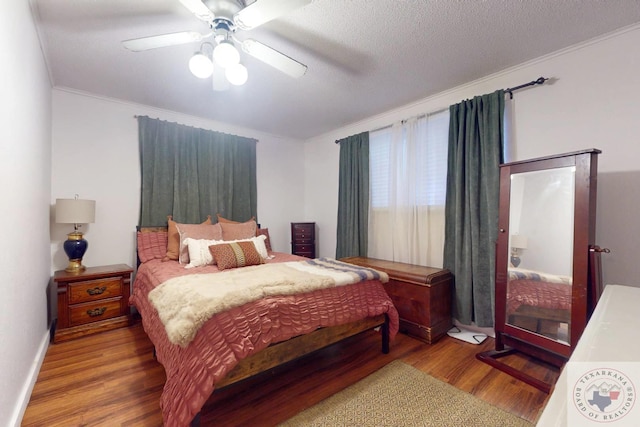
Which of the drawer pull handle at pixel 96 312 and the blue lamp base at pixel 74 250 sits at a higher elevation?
the blue lamp base at pixel 74 250

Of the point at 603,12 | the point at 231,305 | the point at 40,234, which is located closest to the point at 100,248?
the point at 40,234

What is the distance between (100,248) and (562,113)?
14.8ft

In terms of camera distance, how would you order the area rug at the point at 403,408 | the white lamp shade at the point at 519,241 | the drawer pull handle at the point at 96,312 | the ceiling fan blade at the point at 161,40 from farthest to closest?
the drawer pull handle at the point at 96,312 → the white lamp shade at the point at 519,241 → the ceiling fan blade at the point at 161,40 → the area rug at the point at 403,408

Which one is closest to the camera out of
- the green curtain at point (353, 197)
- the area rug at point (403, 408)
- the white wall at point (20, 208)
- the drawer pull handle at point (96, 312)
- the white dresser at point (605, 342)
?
the white dresser at point (605, 342)

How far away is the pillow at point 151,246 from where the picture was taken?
2908mm

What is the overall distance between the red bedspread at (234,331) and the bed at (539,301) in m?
0.99

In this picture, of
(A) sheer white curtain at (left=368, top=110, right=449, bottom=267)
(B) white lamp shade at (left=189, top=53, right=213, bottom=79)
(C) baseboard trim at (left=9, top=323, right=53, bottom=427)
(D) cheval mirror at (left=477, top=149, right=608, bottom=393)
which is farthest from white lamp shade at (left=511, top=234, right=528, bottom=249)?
(C) baseboard trim at (left=9, top=323, right=53, bottom=427)

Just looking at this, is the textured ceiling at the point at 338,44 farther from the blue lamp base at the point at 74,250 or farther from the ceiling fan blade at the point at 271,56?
the blue lamp base at the point at 74,250

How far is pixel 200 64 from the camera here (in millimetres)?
1662

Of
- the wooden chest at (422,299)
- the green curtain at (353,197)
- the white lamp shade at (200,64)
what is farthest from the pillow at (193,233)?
the wooden chest at (422,299)

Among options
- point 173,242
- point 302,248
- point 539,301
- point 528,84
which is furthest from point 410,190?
point 173,242

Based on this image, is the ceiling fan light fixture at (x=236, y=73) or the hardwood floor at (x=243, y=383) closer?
the hardwood floor at (x=243, y=383)

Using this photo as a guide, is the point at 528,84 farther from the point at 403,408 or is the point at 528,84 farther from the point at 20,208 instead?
the point at 20,208

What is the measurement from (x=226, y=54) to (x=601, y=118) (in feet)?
8.67
